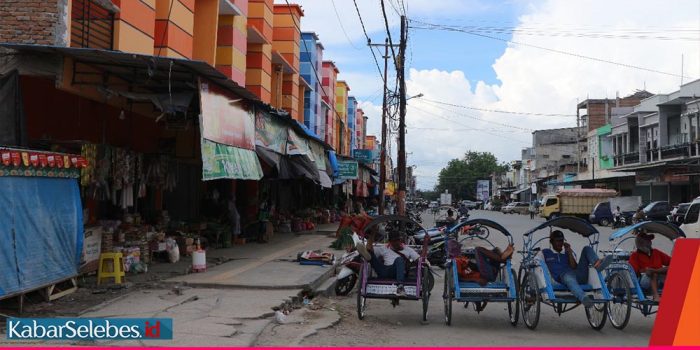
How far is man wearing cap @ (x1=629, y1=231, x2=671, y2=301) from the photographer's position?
803 cm

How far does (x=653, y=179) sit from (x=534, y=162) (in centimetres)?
5353

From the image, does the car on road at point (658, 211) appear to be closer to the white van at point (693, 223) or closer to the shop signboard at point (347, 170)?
the white van at point (693, 223)

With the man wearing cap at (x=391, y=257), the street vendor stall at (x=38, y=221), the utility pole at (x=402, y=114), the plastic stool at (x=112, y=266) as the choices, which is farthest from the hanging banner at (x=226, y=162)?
the utility pole at (x=402, y=114)

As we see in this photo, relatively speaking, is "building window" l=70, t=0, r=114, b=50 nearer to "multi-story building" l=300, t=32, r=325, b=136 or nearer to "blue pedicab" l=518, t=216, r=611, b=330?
"blue pedicab" l=518, t=216, r=611, b=330

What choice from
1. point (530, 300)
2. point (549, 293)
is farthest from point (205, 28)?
point (549, 293)

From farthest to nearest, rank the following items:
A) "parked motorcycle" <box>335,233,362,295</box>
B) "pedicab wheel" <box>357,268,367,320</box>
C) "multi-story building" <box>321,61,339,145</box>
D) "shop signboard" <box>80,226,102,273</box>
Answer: "multi-story building" <box>321,61,339,145</box>, "parked motorcycle" <box>335,233,362,295</box>, "shop signboard" <box>80,226,102,273</box>, "pedicab wheel" <box>357,268,367,320</box>

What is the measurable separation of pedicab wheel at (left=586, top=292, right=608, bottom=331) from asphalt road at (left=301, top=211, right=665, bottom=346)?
10 cm

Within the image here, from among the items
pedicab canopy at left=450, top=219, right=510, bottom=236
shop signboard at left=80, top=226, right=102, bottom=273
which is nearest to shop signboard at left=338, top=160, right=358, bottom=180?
shop signboard at left=80, top=226, right=102, bottom=273

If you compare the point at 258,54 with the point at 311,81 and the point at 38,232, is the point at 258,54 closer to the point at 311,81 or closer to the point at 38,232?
the point at 311,81

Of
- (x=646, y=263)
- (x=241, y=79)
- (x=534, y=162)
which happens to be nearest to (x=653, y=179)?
(x=241, y=79)

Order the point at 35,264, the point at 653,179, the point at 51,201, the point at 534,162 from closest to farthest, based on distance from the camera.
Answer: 1. the point at 35,264
2. the point at 51,201
3. the point at 653,179
4. the point at 534,162

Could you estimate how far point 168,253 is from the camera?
12.9 meters

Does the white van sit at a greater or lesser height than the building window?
lesser

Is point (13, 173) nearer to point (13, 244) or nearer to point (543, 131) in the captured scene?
point (13, 244)
